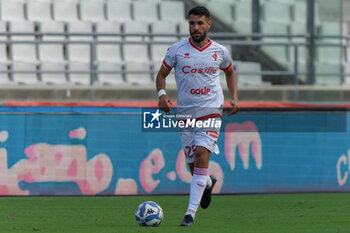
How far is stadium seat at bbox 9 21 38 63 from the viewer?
14684mm

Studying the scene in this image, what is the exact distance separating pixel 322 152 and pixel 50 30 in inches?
241

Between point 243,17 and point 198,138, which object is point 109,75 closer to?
point 243,17

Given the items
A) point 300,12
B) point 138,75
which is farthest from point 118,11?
point 300,12

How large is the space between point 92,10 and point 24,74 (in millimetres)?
2607

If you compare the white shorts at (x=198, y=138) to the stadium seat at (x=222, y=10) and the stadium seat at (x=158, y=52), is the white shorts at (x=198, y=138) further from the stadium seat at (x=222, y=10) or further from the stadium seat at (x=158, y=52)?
the stadium seat at (x=222, y=10)

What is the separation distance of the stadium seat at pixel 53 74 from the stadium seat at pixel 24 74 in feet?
0.50

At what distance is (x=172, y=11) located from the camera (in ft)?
54.2

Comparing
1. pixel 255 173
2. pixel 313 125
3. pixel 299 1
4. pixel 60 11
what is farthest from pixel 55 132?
pixel 299 1

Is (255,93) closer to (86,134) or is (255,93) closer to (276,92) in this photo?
(276,92)

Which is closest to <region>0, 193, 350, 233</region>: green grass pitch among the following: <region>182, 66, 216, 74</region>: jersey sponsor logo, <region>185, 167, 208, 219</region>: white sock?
<region>185, 167, 208, 219</region>: white sock

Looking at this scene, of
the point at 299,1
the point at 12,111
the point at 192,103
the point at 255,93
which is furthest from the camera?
the point at 299,1

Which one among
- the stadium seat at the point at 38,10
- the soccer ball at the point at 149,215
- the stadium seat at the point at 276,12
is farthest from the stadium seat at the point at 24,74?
the soccer ball at the point at 149,215

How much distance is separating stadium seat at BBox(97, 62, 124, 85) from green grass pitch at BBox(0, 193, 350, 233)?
3938 mm

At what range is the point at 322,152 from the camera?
39.7 feet
